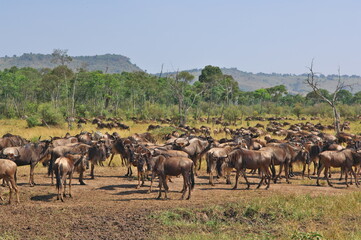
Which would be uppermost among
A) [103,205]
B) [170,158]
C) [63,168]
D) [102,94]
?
[102,94]

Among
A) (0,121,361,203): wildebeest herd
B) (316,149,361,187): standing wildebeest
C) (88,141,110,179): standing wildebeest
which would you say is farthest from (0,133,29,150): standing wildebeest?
(316,149,361,187): standing wildebeest

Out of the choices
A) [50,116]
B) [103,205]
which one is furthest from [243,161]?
[50,116]

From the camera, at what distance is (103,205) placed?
12.0 meters

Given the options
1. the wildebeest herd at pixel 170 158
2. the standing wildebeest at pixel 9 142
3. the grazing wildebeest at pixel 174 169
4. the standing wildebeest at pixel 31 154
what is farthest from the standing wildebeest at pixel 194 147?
the standing wildebeest at pixel 9 142

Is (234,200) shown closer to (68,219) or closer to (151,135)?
(68,219)

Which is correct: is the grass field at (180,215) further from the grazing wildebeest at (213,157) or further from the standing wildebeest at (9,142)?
the standing wildebeest at (9,142)

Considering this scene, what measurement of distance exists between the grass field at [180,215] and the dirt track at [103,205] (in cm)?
2

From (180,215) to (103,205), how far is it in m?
2.51

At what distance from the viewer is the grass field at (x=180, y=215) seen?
30.8 ft

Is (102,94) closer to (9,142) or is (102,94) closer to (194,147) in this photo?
(9,142)

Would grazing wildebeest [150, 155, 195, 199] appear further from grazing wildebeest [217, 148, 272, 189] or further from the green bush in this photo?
the green bush

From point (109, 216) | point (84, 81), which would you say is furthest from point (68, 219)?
point (84, 81)

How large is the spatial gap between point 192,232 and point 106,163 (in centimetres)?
1214

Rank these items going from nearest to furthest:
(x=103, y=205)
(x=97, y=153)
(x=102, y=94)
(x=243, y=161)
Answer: (x=103, y=205), (x=243, y=161), (x=97, y=153), (x=102, y=94)
